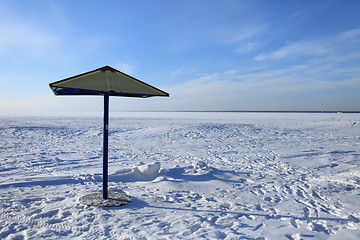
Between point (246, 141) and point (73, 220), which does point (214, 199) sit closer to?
point (73, 220)

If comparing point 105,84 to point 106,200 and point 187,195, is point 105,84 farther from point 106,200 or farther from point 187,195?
point 187,195

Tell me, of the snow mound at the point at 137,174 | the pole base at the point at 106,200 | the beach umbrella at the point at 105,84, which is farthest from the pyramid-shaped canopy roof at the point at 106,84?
the snow mound at the point at 137,174

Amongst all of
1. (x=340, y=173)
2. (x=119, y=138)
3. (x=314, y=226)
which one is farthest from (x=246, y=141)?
(x=314, y=226)

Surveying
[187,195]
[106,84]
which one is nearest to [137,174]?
[187,195]

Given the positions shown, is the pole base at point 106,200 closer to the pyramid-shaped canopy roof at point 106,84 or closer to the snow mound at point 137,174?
the snow mound at point 137,174

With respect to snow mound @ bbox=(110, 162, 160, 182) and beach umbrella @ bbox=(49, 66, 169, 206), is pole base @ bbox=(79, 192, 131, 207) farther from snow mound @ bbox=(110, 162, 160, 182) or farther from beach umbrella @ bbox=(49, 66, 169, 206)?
snow mound @ bbox=(110, 162, 160, 182)

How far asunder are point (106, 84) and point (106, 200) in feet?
7.55

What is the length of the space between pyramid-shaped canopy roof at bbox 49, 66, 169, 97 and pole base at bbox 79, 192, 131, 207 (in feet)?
6.99

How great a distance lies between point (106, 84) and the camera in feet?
15.1

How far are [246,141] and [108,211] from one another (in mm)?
11301

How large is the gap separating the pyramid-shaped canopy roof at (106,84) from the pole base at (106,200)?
2.13 meters

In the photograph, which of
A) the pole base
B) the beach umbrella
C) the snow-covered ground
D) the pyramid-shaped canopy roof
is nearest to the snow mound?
the snow-covered ground

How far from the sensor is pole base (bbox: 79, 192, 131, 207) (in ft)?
14.7

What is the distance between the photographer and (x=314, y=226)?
386 cm
